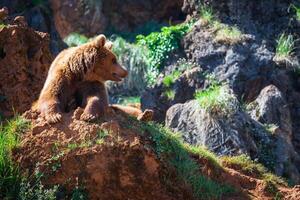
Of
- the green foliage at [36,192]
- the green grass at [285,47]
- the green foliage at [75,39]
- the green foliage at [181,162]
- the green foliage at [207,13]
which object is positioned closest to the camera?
the green foliage at [36,192]

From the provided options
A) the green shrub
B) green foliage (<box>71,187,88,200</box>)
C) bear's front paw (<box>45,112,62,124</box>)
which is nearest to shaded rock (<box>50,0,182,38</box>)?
the green shrub

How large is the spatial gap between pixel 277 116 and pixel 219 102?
4.48ft

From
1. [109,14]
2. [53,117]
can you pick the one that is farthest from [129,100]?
[53,117]

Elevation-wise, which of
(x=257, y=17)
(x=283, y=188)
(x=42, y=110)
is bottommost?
(x=283, y=188)

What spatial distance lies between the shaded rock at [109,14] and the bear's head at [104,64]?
10.3 meters

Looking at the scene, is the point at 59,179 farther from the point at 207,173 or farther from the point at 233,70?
the point at 233,70

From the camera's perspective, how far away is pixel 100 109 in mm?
7785

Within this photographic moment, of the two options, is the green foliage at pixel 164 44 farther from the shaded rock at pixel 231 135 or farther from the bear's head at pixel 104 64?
the bear's head at pixel 104 64

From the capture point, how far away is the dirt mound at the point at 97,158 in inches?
291

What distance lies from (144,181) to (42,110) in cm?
140

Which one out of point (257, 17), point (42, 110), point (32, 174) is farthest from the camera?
point (257, 17)

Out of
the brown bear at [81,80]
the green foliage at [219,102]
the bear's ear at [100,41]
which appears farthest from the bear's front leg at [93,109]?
the green foliage at [219,102]

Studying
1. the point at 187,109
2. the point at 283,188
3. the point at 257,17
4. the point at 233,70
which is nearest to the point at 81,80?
the point at 283,188

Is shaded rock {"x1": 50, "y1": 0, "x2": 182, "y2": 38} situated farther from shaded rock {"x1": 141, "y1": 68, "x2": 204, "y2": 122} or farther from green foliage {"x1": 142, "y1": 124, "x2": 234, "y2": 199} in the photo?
green foliage {"x1": 142, "y1": 124, "x2": 234, "y2": 199}
